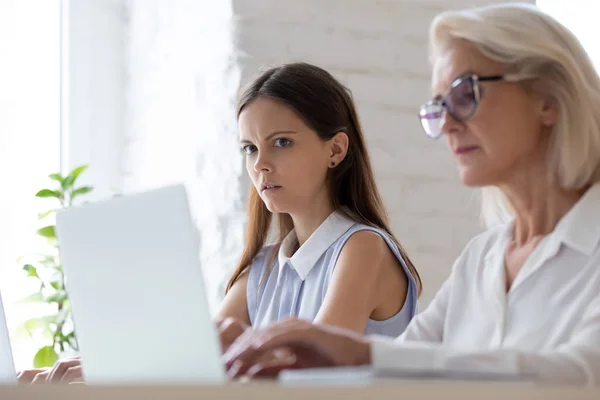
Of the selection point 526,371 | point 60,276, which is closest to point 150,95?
point 60,276

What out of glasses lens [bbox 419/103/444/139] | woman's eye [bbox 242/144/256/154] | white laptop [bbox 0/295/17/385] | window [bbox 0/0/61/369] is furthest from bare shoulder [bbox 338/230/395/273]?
window [bbox 0/0/61/369]

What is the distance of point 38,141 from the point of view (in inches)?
121

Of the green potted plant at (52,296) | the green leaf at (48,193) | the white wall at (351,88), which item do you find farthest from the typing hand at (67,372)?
the green leaf at (48,193)

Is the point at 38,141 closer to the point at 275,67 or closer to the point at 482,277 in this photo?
the point at 275,67

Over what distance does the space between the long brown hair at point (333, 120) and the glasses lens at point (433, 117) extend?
2.33ft

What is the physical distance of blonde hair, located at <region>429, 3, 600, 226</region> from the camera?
126cm

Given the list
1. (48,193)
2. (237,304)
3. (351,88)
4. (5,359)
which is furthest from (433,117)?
(48,193)

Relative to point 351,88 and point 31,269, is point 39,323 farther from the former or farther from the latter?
point 351,88

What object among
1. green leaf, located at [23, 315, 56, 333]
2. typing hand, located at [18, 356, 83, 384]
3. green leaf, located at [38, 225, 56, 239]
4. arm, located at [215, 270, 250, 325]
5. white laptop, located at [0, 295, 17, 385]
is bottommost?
green leaf, located at [23, 315, 56, 333]

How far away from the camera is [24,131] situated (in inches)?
120

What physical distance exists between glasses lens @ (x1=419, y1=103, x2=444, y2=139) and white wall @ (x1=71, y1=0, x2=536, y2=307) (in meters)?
1.23

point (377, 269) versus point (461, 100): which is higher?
point (461, 100)

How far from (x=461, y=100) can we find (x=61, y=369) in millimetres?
718

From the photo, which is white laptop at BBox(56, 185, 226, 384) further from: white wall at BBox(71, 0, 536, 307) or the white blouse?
white wall at BBox(71, 0, 536, 307)
